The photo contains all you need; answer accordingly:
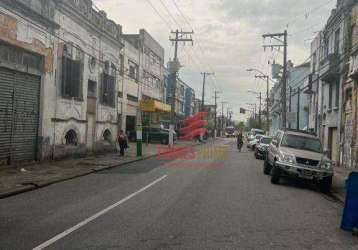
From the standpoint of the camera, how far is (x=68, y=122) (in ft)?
77.2

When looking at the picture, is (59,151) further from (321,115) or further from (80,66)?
(321,115)

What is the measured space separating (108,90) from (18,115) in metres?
11.9

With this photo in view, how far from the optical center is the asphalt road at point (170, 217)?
7211 mm

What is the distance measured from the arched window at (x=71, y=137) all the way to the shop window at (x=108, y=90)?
488 centimetres

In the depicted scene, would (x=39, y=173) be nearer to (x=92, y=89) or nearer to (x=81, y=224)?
(x=81, y=224)

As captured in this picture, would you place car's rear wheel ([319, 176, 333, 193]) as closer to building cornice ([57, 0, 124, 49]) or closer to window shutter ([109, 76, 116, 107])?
building cornice ([57, 0, 124, 49])

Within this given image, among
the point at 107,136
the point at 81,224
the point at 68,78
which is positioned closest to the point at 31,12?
the point at 68,78

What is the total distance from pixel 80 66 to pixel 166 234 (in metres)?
18.6

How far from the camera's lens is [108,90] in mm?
30094

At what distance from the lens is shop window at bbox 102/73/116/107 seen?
1152 inches

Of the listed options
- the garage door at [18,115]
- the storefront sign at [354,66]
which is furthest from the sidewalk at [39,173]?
the storefront sign at [354,66]

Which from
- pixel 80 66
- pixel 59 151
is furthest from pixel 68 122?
pixel 80 66

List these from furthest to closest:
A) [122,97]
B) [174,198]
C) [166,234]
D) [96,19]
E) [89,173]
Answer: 1. [122,97]
2. [96,19]
3. [89,173]
4. [174,198]
5. [166,234]

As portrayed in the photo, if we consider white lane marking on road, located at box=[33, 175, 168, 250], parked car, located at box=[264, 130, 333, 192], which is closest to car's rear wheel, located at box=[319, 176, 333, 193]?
parked car, located at box=[264, 130, 333, 192]
